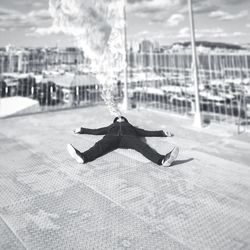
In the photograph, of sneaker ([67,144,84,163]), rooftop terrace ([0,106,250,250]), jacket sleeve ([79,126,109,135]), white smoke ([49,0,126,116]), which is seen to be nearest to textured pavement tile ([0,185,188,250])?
rooftop terrace ([0,106,250,250])

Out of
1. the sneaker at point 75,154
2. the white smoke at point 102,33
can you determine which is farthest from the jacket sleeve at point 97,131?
the white smoke at point 102,33

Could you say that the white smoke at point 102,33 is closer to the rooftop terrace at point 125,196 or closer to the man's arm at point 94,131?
the man's arm at point 94,131

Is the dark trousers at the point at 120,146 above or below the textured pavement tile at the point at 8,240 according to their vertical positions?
above

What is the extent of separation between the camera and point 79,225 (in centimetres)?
240

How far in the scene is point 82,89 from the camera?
833 centimetres

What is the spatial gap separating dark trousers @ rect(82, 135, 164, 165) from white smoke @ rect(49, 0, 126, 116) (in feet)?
8.61

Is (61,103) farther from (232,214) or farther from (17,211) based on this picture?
(232,214)

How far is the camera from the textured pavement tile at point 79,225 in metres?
2.15

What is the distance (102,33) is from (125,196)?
18.6 ft

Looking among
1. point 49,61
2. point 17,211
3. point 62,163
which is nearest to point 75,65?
point 49,61

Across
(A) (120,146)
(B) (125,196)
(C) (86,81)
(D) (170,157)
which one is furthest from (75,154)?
(C) (86,81)

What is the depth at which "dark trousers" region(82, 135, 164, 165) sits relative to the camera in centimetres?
375

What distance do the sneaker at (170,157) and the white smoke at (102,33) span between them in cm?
335

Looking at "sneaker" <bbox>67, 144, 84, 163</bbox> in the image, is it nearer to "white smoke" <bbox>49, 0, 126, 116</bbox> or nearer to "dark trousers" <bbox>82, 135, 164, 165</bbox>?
"dark trousers" <bbox>82, 135, 164, 165</bbox>
